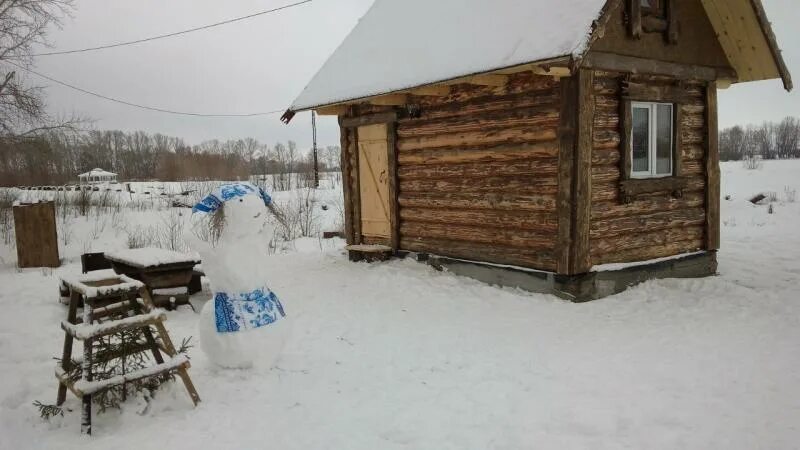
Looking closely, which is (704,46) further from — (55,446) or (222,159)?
(222,159)

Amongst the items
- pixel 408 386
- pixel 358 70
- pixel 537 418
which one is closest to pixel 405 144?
pixel 358 70

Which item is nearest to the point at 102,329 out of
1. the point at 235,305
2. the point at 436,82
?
the point at 235,305

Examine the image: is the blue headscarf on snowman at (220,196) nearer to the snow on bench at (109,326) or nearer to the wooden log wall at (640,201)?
the snow on bench at (109,326)

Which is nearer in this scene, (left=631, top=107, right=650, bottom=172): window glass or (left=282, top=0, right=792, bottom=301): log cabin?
(left=282, top=0, right=792, bottom=301): log cabin

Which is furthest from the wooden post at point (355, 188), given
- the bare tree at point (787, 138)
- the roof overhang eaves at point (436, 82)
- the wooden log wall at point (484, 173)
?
the bare tree at point (787, 138)

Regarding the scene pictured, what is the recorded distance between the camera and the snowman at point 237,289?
15.3ft

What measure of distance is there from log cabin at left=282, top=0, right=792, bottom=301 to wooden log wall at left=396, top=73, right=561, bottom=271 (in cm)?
2

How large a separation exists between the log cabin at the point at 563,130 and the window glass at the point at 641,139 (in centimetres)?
2

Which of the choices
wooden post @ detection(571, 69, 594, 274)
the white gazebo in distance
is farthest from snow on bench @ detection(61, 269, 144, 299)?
the white gazebo in distance

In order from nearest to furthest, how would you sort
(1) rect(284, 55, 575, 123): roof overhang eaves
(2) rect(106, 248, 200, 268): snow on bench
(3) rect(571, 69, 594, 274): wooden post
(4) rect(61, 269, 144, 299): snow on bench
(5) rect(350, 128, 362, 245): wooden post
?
(4) rect(61, 269, 144, 299): snow on bench
(1) rect(284, 55, 575, 123): roof overhang eaves
(3) rect(571, 69, 594, 274): wooden post
(2) rect(106, 248, 200, 268): snow on bench
(5) rect(350, 128, 362, 245): wooden post

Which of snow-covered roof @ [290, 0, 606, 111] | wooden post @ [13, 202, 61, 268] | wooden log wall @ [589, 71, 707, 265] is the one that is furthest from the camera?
wooden post @ [13, 202, 61, 268]

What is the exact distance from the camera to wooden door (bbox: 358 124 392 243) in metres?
9.97

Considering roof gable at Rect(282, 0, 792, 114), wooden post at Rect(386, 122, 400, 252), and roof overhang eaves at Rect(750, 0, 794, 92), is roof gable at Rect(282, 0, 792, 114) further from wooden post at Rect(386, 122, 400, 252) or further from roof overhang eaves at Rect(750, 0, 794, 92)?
wooden post at Rect(386, 122, 400, 252)

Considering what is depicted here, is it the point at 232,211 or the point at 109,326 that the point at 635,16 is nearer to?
the point at 232,211
